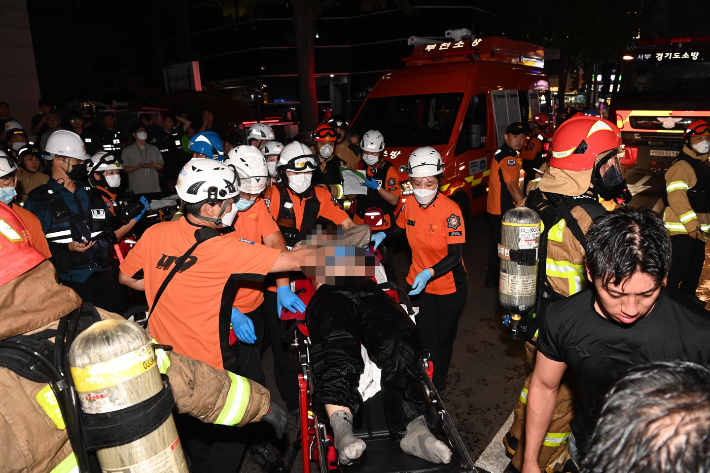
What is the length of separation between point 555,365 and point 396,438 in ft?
3.02

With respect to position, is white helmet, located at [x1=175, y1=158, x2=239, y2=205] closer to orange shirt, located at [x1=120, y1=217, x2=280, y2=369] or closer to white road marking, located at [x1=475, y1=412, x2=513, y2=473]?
orange shirt, located at [x1=120, y1=217, x2=280, y2=369]

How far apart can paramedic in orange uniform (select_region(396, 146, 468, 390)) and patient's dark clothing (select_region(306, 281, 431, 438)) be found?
868mm

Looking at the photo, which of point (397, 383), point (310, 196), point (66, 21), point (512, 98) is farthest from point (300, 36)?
point (66, 21)

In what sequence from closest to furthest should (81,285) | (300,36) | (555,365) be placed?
(555,365)
(81,285)
(300,36)

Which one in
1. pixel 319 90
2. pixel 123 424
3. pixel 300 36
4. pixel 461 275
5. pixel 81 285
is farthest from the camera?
pixel 319 90

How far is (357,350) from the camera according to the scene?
279cm

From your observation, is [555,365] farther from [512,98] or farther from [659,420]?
[512,98]

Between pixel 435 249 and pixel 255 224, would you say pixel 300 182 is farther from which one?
pixel 435 249

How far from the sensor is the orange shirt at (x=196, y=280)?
8.48ft

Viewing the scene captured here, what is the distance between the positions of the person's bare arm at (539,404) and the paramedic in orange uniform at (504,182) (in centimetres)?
418

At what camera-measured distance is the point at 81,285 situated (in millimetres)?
4238

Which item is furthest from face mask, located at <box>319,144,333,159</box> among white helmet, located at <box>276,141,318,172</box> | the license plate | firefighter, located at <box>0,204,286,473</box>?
the license plate

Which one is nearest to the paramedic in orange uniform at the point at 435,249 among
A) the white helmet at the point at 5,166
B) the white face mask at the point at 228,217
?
the white face mask at the point at 228,217

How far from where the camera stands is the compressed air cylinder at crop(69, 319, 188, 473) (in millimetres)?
1239
